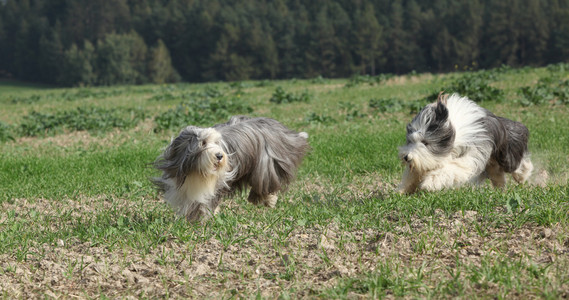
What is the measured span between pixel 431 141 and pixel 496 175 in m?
1.49

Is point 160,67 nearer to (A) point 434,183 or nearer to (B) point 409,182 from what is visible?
(B) point 409,182

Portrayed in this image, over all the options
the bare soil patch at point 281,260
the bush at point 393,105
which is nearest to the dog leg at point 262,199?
the bare soil patch at point 281,260

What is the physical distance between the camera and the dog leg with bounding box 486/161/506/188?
7.26 m

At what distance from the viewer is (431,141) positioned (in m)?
6.32

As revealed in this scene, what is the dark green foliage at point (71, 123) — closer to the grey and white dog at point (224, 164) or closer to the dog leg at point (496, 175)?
the grey and white dog at point (224, 164)

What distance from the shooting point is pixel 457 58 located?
63.4m

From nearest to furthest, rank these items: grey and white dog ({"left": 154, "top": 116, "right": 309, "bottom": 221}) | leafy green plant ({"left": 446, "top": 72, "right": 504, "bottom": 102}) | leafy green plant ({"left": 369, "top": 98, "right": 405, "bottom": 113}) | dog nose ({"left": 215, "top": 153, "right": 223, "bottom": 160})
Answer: dog nose ({"left": 215, "top": 153, "right": 223, "bottom": 160}), grey and white dog ({"left": 154, "top": 116, "right": 309, "bottom": 221}), leafy green plant ({"left": 369, "top": 98, "right": 405, "bottom": 113}), leafy green plant ({"left": 446, "top": 72, "right": 504, "bottom": 102})

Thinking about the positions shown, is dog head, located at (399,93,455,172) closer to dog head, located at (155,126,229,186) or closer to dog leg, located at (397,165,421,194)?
dog leg, located at (397,165,421,194)

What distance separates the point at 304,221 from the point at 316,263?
0.91m

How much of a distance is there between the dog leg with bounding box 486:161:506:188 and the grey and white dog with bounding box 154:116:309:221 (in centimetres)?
229

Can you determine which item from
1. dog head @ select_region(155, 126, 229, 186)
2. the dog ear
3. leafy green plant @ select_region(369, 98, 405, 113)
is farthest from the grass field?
leafy green plant @ select_region(369, 98, 405, 113)

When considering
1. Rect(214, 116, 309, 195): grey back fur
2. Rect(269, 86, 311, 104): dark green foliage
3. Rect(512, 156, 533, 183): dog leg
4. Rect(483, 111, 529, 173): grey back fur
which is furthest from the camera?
Rect(269, 86, 311, 104): dark green foliage

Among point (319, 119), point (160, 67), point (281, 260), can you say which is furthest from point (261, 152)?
point (160, 67)

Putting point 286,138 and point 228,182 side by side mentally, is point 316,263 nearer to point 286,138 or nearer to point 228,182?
point 228,182
